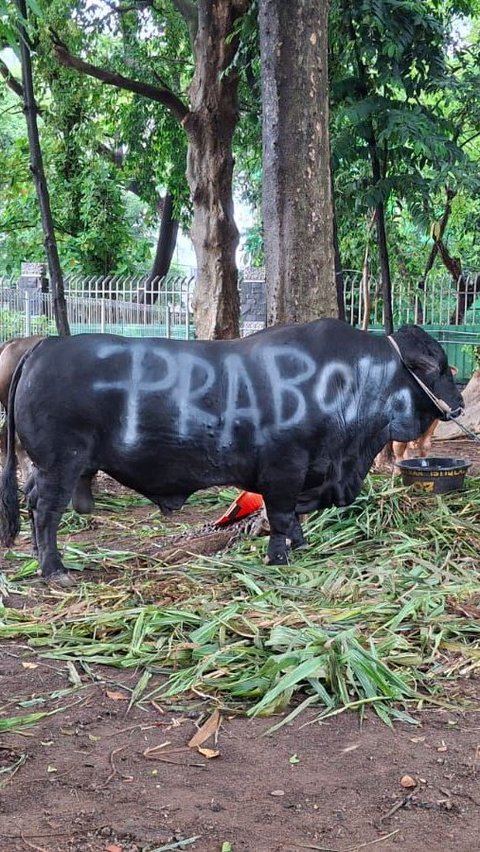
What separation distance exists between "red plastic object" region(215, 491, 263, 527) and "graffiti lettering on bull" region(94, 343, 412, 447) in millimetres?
1150

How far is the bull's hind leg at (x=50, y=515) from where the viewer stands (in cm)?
601

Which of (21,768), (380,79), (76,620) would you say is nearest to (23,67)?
(380,79)

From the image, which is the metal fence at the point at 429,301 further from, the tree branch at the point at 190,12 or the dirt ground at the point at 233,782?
the dirt ground at the point at 233,782

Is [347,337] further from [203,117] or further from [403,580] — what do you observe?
A: [203,117]

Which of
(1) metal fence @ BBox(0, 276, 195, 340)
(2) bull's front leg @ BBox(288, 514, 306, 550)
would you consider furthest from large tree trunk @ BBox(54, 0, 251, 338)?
(1) metal fence @ BBox(0, 276, 195, 340)

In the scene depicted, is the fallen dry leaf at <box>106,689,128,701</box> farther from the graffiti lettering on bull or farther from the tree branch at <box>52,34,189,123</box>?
the tree branch at <box>52,34,189,123</box>

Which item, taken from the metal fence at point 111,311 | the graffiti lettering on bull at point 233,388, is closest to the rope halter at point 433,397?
the graffiti lettering on bull at point 233,388

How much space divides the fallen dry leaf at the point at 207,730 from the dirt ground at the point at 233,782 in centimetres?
4

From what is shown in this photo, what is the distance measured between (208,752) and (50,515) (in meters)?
2.72

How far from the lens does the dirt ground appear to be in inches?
120

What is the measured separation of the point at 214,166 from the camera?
1245 centimetres

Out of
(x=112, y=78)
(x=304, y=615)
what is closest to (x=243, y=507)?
(x=304, y=615)

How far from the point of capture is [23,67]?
10625mm

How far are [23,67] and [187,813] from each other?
939 centimetres
